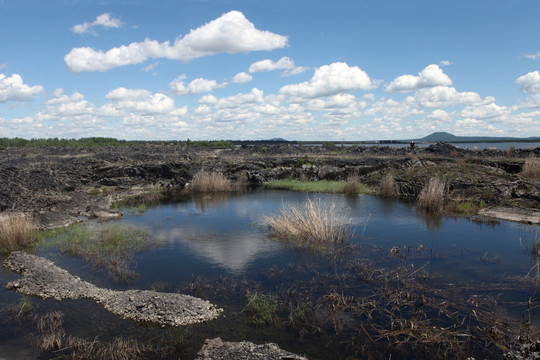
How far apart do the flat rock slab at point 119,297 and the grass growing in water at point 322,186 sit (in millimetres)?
18216

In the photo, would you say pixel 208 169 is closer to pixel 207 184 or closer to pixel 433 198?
pixel 207 184

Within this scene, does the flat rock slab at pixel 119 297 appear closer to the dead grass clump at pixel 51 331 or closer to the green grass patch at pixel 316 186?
the dead grass clump at pixel 51 331

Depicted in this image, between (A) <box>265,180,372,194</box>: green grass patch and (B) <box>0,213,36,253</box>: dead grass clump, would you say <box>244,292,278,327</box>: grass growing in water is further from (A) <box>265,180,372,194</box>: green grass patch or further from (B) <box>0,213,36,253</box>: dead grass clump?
(A) <box>265,180,372,194</box>: green grass patch

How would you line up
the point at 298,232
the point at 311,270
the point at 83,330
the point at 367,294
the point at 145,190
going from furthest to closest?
1. the point at 145,190
2. the point at 298,232
3. the point at 311,270
4. the point at 367,294
5. the point at 83,330

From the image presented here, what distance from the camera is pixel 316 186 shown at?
92.8ft

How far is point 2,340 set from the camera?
7438 mm

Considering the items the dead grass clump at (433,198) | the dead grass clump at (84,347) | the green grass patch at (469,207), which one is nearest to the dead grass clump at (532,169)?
the green grass patch at (469,207)

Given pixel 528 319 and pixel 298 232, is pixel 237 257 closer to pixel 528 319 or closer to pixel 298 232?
pixel 298 232

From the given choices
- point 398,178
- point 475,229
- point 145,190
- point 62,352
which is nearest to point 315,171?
point 398,178

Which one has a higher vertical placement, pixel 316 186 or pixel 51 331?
pixel 316 186

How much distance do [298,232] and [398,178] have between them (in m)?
13.5

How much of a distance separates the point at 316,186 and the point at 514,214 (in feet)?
43.6

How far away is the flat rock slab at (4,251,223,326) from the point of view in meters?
8.16

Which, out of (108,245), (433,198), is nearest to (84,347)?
(108,245)
